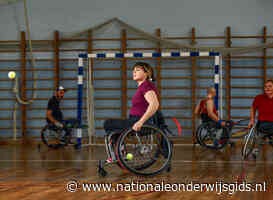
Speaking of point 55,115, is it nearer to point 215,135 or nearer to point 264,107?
point 215,135

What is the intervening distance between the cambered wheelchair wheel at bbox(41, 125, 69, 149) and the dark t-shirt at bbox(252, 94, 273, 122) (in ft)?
9.63

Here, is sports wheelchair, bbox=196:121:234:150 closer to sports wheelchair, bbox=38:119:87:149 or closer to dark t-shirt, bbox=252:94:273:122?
dark t-shirt, bbox=252:94:273:122

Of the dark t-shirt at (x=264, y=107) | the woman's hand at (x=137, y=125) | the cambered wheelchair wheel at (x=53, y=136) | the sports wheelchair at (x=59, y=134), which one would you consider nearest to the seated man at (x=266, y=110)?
the dark t-shirt at (x=264, y=107)

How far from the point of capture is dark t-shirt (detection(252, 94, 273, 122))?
360 cm

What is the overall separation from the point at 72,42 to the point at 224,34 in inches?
110

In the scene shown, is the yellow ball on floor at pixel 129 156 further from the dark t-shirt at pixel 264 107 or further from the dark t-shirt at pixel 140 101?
the dark t-shirt at pixel 264 107

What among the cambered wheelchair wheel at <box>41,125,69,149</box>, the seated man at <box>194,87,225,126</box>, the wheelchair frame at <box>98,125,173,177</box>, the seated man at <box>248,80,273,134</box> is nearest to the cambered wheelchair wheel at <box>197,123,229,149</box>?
the seated man at <box>194,87,225,126</box>

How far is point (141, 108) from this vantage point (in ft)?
8.59

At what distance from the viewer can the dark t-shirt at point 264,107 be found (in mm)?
3602

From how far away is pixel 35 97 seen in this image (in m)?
6.64

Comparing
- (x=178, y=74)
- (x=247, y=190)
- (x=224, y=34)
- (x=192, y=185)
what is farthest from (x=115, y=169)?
(x=224, y=34)

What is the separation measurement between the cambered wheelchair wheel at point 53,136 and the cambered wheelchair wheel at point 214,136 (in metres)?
2.00

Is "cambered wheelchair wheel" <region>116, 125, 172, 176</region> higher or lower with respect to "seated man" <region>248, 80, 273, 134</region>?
lower

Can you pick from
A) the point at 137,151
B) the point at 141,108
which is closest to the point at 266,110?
the point at 141,108
